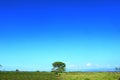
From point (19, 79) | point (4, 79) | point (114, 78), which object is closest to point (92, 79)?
point (114, 78)

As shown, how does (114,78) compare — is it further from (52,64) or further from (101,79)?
(52,64)

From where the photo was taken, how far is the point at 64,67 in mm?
144000

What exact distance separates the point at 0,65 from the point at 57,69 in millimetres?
37100

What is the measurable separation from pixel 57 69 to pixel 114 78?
265 ft

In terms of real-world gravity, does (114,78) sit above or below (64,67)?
below

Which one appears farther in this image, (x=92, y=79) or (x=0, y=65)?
(x=0, y=65)

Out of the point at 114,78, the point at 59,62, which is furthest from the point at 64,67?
the point at 114,78

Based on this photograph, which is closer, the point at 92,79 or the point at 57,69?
the point at 92,79

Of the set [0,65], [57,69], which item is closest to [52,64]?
[57,69]

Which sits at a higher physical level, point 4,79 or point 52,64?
point 52,64

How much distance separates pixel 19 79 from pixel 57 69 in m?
81.5

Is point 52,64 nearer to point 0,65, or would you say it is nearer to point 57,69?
point 57,69

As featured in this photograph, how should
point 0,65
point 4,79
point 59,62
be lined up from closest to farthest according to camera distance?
point 4,79, point 0,65, point 59,62

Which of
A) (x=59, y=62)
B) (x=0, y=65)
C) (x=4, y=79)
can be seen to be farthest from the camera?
(x=59, y=62)
